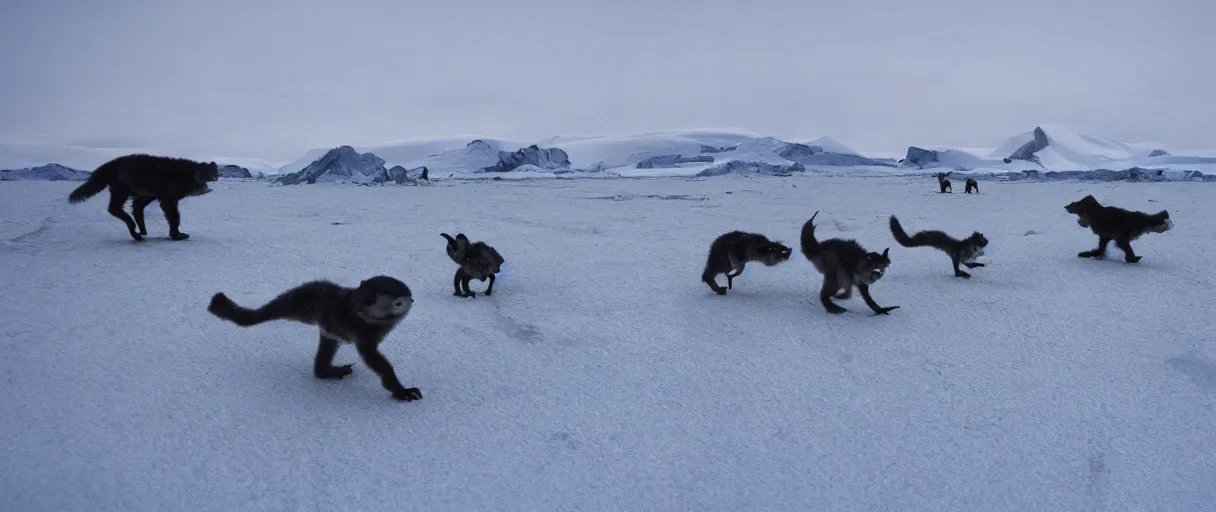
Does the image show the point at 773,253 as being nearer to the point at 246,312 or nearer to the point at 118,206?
the point at 246,312

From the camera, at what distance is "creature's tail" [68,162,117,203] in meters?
4.49

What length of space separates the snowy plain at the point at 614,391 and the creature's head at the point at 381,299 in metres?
0.30

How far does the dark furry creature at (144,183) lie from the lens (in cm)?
448

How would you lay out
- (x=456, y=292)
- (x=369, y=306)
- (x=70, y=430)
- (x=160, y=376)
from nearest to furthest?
(x=70, y=430) → (x=369, y=306) → (x=160, y=376) → (x=456, y=292)

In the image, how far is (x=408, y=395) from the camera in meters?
2.10

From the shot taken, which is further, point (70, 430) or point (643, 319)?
point (643, 319)

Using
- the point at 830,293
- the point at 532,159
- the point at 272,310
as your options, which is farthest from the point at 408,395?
the point at 532,159

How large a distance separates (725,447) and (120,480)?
148 cm

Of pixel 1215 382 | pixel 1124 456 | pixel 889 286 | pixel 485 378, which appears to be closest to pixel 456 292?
pixel 485 378

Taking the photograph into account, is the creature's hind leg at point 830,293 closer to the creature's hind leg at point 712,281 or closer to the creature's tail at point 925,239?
the creature's hind leg at point 712,281

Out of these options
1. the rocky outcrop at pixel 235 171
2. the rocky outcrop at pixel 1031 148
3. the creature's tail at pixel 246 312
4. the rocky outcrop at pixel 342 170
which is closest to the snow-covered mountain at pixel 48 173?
the rocky outcrop at pixel 235 171

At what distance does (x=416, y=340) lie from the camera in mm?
2695

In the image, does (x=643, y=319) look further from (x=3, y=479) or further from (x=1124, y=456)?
(x=3, y=479)

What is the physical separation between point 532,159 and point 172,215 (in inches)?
732
